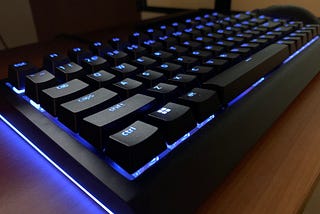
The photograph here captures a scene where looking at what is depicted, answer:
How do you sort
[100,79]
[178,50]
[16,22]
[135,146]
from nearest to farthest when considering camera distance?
1. [135,146]
2. [100,79]
3. [178,50]
4. [16,22]

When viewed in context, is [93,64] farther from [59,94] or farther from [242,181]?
[242,181]

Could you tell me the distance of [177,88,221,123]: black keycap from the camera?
0.87ft

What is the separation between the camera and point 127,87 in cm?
29

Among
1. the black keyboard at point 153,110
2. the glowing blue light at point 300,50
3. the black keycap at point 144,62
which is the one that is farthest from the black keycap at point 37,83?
the glowing blue light at point 300,50

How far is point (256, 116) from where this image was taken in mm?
307

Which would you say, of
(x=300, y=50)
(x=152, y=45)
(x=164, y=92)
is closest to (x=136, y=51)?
(x=152, y=45)

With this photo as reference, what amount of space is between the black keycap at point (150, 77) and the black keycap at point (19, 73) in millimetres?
127

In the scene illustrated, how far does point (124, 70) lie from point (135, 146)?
0.15 metres

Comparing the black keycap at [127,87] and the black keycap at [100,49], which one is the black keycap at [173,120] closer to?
the black keycap at [127,87]

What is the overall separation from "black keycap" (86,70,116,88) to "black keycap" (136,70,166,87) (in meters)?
0.03

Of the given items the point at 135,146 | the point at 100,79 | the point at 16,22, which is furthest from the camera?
the point at 16,22

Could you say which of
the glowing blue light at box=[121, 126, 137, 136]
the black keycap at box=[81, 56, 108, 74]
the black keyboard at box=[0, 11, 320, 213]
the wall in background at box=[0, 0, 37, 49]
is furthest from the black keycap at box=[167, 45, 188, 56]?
the wall in background at box=[0, 0, 37, 49]

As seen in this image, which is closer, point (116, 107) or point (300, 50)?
point (116, 107)

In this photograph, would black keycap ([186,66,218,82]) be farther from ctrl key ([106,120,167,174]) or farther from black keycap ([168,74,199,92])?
ctrl key ([106,120,167,174])
